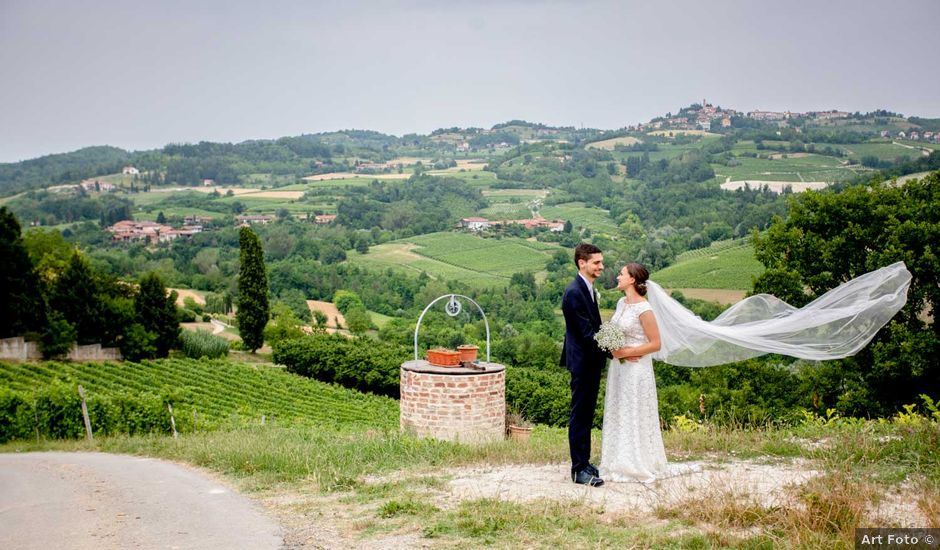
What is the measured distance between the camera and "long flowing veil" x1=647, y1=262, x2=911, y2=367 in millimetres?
7578

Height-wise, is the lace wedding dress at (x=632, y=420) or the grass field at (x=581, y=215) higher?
the lace wedding dress at (x=632, y=420)

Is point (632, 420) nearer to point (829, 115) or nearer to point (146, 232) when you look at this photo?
point (146, 232)

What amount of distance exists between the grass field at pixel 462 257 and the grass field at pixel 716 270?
2409 cm

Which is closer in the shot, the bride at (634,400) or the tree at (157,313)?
the bride at (634,400)

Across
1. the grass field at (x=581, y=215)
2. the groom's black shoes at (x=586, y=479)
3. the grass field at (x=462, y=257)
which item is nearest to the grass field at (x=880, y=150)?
the grass field at (x=581, y=215)

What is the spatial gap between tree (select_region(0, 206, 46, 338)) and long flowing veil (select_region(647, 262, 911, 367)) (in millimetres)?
41940

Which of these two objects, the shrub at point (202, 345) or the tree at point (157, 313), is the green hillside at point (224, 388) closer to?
the tree at point (157, 313)

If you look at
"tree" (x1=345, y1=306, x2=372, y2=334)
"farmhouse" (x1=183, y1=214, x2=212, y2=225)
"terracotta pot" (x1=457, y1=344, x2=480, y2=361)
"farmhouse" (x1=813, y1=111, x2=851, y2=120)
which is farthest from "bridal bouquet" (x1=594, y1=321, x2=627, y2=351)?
"farmhouse" (x1=813, y1=111, x2=851, y2=120)

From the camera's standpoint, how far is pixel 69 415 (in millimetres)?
19250

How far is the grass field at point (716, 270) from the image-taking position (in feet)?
187

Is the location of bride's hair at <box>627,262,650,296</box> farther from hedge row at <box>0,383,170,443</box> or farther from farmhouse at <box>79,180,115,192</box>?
farmhouse at <box>79,180,115,192</box>

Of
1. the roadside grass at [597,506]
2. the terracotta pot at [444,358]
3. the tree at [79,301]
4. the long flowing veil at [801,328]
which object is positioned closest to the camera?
the roadside grass at [597,506]

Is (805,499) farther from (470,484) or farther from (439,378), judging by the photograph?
(439,378)

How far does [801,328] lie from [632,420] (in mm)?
2178
